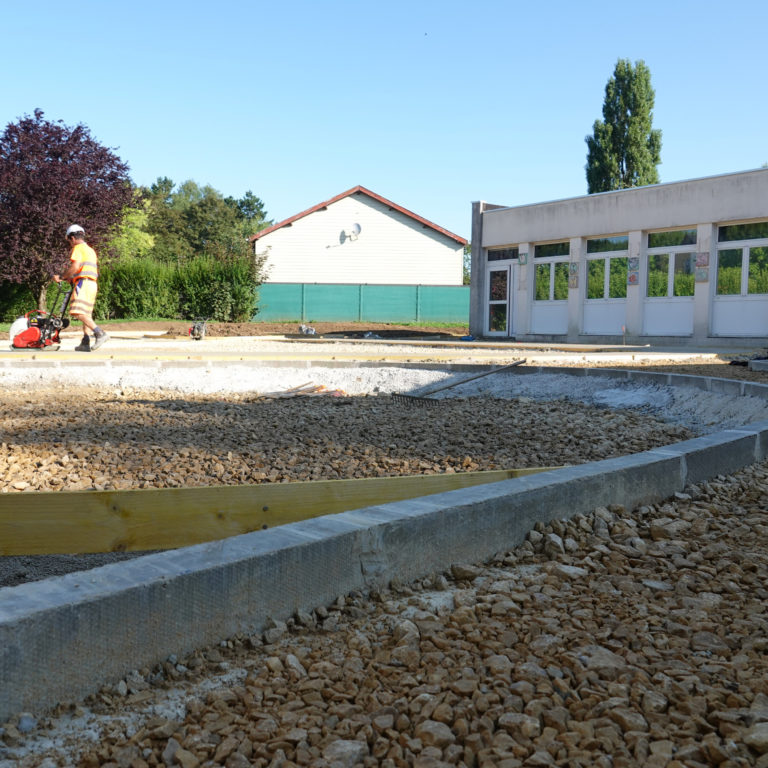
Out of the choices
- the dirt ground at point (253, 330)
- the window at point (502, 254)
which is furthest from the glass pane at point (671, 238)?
the dirt ground at point (253, 330)

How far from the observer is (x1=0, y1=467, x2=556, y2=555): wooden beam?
328 centimetres

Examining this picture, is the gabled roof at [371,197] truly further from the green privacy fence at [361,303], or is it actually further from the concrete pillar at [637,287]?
the concrete pillar at [637,287]

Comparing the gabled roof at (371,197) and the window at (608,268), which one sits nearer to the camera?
the window at (608,268)

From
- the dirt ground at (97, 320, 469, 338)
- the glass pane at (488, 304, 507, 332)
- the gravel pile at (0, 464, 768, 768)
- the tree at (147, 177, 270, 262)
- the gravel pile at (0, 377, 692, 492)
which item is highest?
the tree at (147, 177, 270, 262)

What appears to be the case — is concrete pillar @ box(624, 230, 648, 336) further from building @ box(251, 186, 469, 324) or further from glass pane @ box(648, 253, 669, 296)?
building @ box(251, 186, 469, 324)

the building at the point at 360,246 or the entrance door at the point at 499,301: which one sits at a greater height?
the building at the point at 360,246

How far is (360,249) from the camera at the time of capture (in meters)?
41.9

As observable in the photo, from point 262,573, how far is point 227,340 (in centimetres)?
1862

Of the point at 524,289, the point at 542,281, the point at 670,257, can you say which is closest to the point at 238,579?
the point at 670,257

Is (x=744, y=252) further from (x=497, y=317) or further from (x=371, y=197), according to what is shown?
(x=371, y=197)

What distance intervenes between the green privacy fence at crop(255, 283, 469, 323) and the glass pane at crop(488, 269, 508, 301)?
1104 cm

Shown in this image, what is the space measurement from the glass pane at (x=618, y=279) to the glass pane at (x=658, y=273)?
70 cm

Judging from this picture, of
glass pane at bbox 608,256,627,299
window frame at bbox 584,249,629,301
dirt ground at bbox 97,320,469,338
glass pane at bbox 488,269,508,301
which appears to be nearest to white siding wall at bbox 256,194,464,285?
dirt ground at bbox 97,320,469,338

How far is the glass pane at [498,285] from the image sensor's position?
84.9 feet
